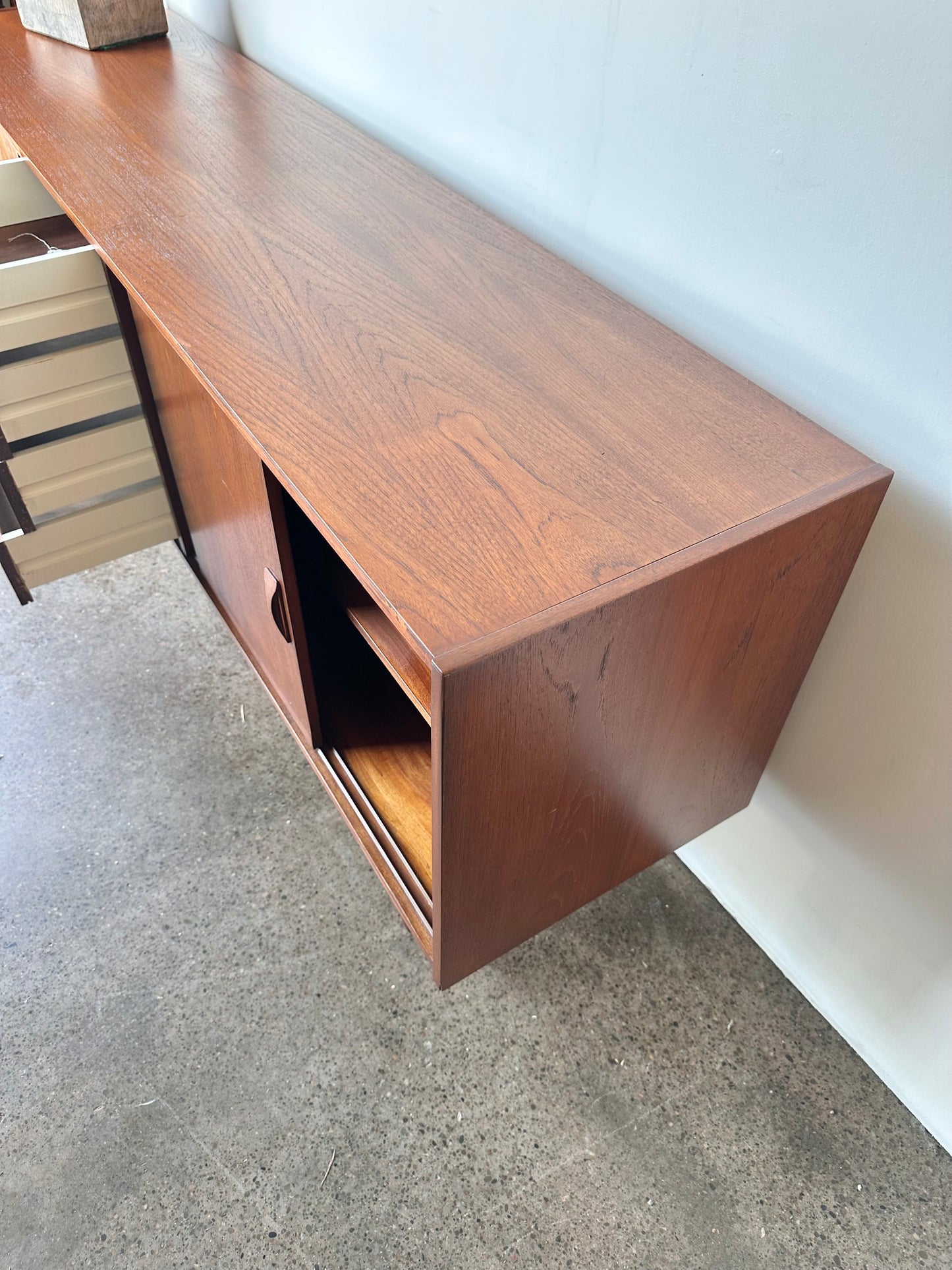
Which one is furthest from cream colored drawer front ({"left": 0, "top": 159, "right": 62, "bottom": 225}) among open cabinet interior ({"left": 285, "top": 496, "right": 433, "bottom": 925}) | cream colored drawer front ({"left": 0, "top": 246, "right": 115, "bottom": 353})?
open cabinet interior ({"left": 285, "top": 496, "right": 433, "bottom": 925})

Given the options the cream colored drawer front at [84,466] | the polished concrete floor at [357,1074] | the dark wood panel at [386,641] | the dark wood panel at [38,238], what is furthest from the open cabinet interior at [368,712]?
the dark wood panel at [38,238]

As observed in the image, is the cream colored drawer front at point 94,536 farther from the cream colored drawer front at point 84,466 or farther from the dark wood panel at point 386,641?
the dark wood panel at point 386,641

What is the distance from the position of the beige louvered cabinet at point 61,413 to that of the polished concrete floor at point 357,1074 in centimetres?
32

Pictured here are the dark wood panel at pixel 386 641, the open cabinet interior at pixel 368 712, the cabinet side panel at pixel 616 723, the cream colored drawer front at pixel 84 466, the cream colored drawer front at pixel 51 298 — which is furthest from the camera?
the cream colored drawer front at pixel 84 466

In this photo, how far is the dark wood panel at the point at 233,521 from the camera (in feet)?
2.83

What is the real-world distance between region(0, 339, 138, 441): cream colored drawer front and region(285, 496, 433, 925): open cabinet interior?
1.21ft

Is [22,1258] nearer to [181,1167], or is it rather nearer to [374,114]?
[181,1167]

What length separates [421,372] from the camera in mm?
782

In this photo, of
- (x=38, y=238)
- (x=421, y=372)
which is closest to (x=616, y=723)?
(x=421, y=372)

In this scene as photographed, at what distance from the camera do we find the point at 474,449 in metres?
0.70

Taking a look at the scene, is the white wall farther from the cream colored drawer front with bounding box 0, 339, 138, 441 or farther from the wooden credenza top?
the cream colored drawer front with bounding box 0, 339, 138, 441

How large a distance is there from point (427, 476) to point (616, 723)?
0.78ft

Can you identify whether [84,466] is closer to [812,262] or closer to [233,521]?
[233,521]

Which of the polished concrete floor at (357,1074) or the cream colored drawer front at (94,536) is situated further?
the cream colored drawer front at (94,536)
